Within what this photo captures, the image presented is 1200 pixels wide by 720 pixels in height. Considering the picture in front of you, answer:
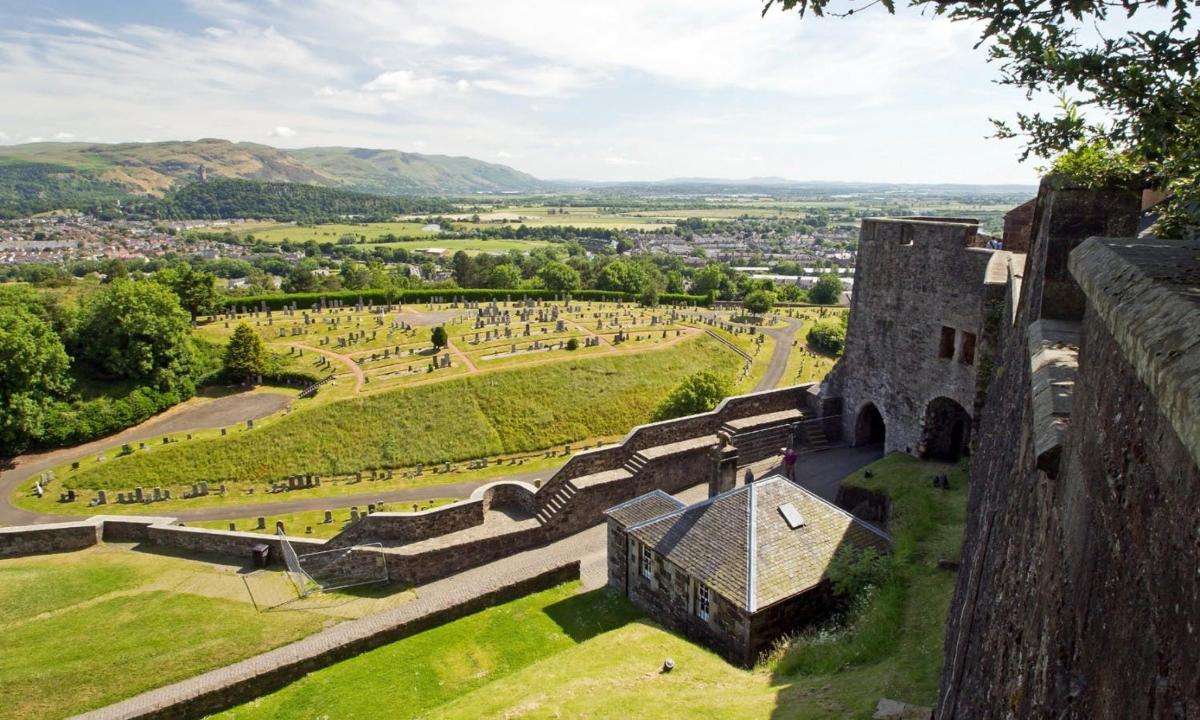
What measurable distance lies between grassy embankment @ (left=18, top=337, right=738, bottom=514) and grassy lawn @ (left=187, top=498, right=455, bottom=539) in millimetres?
2629

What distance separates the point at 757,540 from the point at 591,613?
5.32 metres

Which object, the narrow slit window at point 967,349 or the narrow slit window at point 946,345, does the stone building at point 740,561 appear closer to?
the narrow slit window at point 967,349

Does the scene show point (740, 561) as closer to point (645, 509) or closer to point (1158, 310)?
point (645, 509)

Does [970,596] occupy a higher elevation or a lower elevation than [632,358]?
higher

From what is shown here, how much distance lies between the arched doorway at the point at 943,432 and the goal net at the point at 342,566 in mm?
17173

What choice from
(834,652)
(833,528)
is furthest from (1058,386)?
(833,528)

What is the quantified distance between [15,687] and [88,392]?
24.3 meters

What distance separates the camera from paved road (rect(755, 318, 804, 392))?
41.6 m

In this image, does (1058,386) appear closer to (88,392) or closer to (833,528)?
(833,528)

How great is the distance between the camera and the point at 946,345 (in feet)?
68.2

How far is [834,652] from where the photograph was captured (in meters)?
12.4

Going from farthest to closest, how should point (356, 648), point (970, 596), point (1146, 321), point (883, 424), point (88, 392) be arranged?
1. point (88, 392)
2. point (883, 424)
3. point (356, 648)
4. point (970, 596)
5. point (1146, 321)

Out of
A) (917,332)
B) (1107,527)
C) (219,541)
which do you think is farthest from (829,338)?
(1107,527)

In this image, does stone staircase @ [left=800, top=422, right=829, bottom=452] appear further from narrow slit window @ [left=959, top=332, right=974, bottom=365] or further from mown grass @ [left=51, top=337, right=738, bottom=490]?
mown grass @ [left=51, top=337, right=738, bottom=490]
